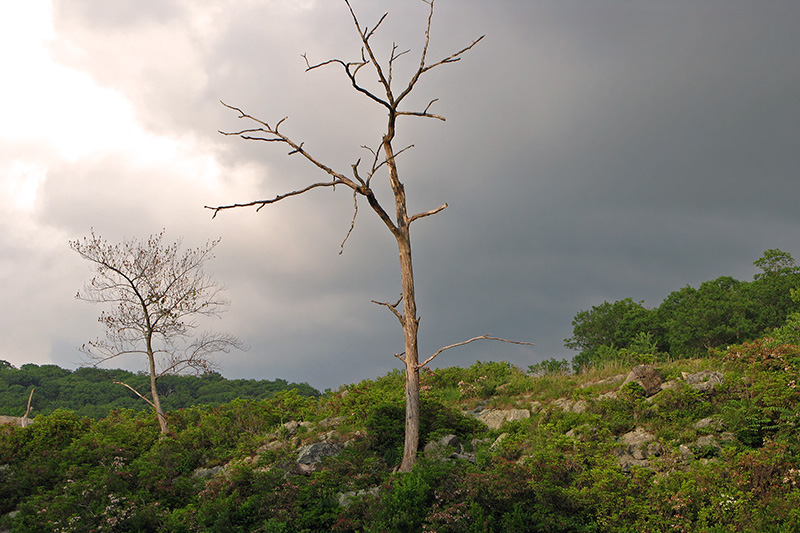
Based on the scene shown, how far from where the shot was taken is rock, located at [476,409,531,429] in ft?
44.3

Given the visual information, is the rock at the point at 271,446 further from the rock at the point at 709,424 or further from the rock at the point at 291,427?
the rock at the point at 709,424

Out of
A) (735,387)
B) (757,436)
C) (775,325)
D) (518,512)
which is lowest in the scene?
(518,512)

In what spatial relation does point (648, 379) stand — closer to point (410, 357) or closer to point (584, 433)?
point (584, 433)

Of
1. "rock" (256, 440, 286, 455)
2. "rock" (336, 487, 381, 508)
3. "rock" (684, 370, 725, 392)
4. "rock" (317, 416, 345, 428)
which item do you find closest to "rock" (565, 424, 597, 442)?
"rock" (684, 370, 725, 392)

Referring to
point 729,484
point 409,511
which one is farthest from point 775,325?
point 409,511

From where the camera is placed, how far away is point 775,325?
119ft

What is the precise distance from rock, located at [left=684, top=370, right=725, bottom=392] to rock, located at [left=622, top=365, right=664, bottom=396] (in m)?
0.64

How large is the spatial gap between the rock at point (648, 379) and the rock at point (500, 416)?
105 inches

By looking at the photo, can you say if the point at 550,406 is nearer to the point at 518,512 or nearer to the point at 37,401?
the point at 518,512

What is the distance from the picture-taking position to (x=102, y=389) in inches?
1660

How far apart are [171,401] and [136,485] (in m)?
27.8

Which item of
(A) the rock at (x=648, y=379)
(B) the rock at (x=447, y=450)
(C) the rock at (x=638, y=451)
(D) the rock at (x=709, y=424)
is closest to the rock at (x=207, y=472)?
(B) the rock at (x=447, y=450)

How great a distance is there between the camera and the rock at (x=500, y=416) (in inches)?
532

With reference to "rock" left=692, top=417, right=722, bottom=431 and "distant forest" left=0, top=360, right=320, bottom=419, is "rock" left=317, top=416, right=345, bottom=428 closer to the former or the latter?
"rock" left=692, top=417, right=722, bottom=431
